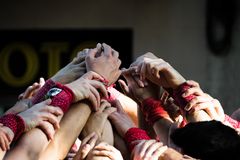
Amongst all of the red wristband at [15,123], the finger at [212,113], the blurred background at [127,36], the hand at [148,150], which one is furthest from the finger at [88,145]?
the blurred background at [127,36]

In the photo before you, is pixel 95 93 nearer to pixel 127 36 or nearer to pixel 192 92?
pixel 192 92

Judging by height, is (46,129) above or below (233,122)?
above

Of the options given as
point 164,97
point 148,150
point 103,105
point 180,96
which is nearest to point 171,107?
point 164,97

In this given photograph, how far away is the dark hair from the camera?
1933 millimetres

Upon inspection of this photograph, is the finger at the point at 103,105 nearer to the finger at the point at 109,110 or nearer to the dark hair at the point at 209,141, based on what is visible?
the finger at the point at 109,110

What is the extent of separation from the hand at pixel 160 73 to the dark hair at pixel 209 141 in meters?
0.42

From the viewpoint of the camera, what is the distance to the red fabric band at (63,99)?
2184 millimetres

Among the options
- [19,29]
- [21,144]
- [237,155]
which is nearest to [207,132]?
[237,155]

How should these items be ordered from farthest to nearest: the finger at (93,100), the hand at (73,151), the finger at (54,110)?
the hand at (73,151) < the finger at (93,100) < the finger at (54,110)

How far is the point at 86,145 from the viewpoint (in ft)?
7.41

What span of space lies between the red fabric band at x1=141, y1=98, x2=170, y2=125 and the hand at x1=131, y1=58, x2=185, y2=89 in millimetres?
67

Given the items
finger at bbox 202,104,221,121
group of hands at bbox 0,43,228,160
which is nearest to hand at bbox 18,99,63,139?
group of hands at bbox 0,43,228,160

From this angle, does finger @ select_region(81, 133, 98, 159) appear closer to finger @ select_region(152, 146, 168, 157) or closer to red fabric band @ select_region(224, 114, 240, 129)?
finger @ select_region(152, 146, 168, 157)

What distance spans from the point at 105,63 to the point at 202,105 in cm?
28
